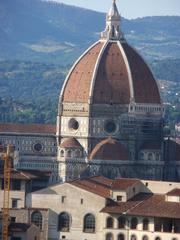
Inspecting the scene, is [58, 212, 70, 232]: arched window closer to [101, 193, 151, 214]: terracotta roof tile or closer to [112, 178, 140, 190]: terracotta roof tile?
[101, 193, 151, 214]: terracotta roof tile

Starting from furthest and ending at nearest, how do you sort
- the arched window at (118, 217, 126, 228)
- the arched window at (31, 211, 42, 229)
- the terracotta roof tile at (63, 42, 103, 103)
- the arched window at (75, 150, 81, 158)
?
the terracotta roof tile at (63, 42, 103, 103) < the arched window at (75, 150, 81, 158) < the arched window at (31, 211, 42, 229) < the arched window at (118, 217, 126, 228)

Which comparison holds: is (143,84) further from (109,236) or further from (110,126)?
(109,236)

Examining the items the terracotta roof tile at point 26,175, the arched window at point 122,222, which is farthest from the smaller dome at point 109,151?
the arched window at point 122,222

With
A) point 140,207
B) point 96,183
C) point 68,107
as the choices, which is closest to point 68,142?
point 68,107

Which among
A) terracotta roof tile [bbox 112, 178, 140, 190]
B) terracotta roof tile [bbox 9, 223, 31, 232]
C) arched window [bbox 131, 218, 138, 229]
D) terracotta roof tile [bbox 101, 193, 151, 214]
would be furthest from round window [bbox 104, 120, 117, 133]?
terracotta roof tile [bbox 9, 223, 31, 232]

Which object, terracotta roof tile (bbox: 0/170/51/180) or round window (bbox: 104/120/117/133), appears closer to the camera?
terracotta roof tile (bbox: 0/170/51/180)

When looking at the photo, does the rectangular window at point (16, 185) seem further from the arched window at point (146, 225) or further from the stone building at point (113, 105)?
the stone building at point (113, 105)

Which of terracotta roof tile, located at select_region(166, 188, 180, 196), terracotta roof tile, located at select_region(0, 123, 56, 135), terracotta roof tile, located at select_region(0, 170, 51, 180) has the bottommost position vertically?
terracotta roof tile, located at select_region(166, 188, 180, 196)
